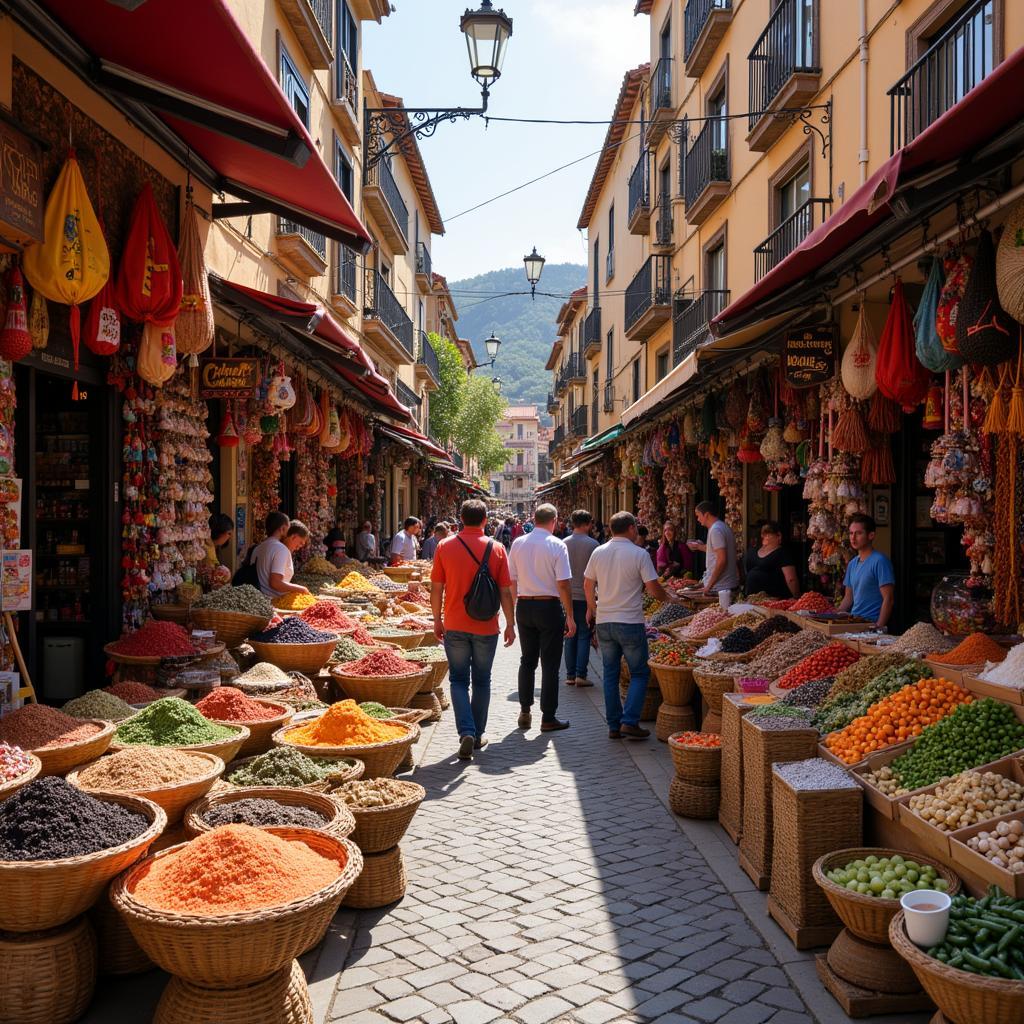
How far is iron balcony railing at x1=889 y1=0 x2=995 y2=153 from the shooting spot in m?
7.90

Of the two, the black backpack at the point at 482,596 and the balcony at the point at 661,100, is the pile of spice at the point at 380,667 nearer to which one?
the black backpack at the point at 482,596

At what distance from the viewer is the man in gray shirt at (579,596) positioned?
1065 cm

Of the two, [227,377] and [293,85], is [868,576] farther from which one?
[293,85]

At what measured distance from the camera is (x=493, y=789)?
6688 mm

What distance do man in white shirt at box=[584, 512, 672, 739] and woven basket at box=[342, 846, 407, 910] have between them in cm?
378

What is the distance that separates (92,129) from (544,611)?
17.6 feet

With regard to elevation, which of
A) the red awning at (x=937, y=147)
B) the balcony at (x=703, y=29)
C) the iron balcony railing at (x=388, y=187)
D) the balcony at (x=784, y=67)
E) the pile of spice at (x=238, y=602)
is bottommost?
the pile of spice at (x=238, y=602)

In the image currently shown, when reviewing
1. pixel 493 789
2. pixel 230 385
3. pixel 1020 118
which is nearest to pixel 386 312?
pixel 230 385

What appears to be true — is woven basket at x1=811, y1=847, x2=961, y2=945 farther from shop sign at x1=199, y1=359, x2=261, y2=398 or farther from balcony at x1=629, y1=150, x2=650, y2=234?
balcony at x1=629, y1=150, x2=650, y2=234

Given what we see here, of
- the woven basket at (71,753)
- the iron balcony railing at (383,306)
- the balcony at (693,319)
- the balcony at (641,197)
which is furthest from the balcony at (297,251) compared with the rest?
the balcony at (641,197)

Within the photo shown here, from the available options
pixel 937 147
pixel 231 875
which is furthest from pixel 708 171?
pixel 231 875

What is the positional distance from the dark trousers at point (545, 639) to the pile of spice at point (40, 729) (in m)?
4.75

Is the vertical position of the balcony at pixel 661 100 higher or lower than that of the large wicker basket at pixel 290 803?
higher

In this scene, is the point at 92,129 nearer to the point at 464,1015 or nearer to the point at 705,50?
the point at 464,1015
